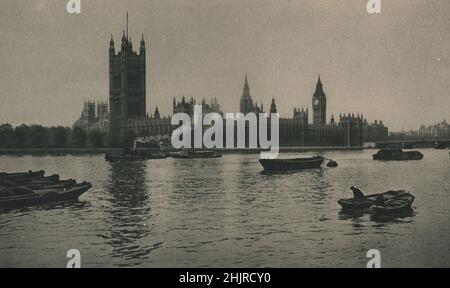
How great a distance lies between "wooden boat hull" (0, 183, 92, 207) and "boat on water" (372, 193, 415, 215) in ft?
34.4

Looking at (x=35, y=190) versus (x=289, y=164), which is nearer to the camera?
(x=35, y=190)

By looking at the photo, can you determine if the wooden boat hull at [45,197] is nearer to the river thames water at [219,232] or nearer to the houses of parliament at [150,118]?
the river thames water at [219,232]

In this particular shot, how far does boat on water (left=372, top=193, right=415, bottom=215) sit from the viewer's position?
14.6 metres

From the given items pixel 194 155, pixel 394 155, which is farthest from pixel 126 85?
pixel 394 155

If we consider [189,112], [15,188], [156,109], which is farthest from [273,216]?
[156,109]

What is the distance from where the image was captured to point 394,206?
14922 mm

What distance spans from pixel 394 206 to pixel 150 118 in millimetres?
71863

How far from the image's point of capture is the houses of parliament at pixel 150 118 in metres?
76.6

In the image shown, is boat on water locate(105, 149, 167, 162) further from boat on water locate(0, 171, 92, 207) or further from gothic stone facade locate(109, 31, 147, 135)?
boat on water locate(0, 171, 92, 207)

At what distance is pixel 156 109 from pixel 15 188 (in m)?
74.5

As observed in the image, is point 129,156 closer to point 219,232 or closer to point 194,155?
point 194,155

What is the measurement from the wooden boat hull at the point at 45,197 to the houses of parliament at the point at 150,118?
47.7 m

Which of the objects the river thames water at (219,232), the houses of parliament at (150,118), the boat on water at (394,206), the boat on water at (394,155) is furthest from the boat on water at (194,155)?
the boat on water at (394,206)
